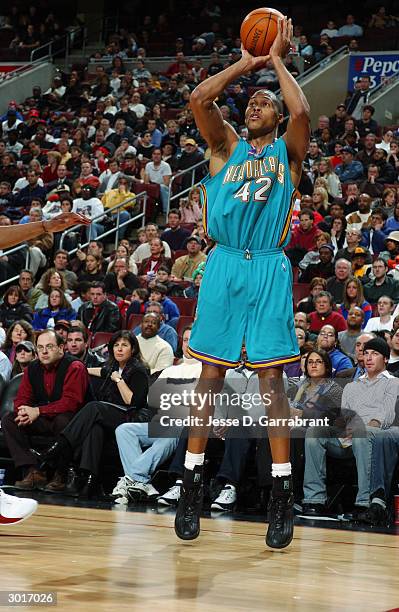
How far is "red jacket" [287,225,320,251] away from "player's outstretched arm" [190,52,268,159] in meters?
6.87

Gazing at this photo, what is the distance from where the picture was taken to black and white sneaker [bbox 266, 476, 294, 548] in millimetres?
4363

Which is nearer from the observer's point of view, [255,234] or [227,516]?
[255,234]

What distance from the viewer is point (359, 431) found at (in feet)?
22.6

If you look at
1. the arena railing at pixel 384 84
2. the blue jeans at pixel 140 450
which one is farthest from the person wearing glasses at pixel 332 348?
the arena railing at pixel 384 84

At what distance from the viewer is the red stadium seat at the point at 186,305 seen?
10.6 m

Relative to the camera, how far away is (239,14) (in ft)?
73.3

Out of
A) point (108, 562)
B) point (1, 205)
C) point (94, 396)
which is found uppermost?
point (108, 562)

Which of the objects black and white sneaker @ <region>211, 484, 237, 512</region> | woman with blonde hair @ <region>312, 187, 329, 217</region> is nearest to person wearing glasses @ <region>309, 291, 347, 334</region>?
black and white sneaker @ <region>211, 484, 237, 512</region>

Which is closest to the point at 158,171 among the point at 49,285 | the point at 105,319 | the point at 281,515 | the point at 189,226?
the point at 189,226

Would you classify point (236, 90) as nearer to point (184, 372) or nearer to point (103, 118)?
point (103, 118)

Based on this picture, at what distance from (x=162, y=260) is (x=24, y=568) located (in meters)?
8.37

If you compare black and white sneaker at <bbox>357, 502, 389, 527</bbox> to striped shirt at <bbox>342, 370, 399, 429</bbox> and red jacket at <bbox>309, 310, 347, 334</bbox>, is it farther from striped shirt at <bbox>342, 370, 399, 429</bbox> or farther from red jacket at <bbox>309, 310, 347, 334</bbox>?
red jacket at <bbox>309, 310, 347, 334</bbox>

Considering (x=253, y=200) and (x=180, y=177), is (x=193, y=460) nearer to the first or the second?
(x=253, y=200)

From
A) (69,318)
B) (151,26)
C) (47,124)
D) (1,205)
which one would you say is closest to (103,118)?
(47,124)
